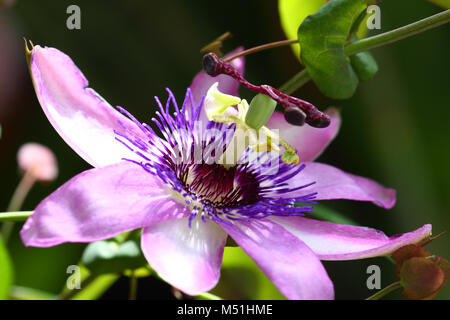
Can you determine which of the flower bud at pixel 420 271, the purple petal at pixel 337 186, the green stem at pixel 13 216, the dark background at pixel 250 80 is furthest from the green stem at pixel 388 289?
the dark background at pixel 250 80

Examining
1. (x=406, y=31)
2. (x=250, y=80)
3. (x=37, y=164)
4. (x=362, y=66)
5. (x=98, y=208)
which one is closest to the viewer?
(x=98, y=208)

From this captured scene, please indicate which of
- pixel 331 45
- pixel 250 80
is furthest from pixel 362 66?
pixel 250 80

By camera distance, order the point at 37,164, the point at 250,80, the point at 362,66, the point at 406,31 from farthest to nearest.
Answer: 1. the point at 250,80
2. the point at 37,164
3. the point at 362,66
4. the point at 406,31

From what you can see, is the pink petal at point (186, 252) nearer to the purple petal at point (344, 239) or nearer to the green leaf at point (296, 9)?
the purple petal at point (344, 239)

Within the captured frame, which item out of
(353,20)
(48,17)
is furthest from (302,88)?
(48,17)

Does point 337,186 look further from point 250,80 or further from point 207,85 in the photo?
point 250,80
